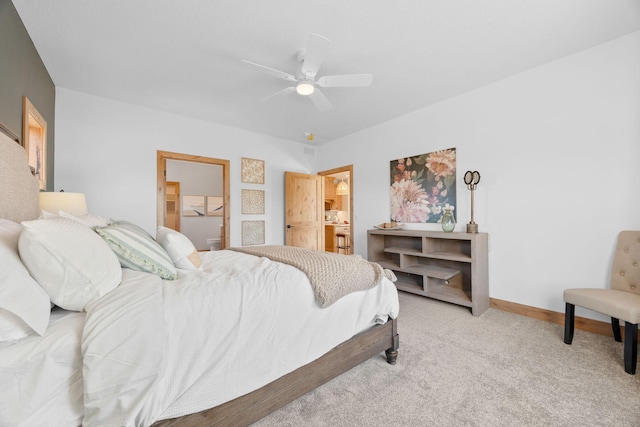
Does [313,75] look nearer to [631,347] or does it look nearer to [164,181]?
[164,181]

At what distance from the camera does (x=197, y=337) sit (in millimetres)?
1088

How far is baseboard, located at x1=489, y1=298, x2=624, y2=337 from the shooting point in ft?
7.50

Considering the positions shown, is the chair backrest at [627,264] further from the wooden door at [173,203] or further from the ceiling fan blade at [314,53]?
the wooden door at [173,203]

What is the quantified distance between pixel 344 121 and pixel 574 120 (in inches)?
107

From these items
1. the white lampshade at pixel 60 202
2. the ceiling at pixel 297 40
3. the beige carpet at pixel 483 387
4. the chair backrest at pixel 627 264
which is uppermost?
the ceiling at pixel 297 40

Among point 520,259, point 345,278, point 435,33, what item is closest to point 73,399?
point 345,278

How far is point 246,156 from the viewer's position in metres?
4.57

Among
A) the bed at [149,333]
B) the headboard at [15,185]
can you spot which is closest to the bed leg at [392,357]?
the bed at [149,333]

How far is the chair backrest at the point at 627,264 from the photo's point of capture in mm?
2041

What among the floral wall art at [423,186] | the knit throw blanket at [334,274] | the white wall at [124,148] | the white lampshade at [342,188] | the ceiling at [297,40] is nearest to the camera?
the knit throw blanket at [334,274]

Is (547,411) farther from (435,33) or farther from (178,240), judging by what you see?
(435,33)

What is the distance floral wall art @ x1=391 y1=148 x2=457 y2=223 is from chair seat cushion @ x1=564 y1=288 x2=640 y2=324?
154cm

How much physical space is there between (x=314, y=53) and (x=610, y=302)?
280 cm

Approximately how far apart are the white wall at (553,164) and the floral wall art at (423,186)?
12 centimetres
